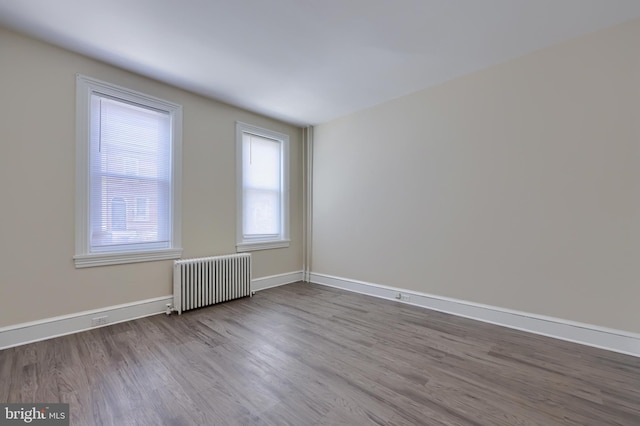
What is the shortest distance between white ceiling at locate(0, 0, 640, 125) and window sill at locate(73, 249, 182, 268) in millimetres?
2150

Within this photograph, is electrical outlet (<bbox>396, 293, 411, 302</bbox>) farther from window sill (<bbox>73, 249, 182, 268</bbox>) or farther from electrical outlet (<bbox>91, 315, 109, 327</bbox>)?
electrical outlet (<bbox>91, 315, 109, 327</bbox>)

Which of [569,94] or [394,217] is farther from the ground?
[569,94]

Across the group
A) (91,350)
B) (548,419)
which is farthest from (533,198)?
(91,350)

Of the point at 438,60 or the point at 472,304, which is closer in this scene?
the point at 438,60

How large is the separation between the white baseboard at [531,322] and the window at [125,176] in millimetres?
3197

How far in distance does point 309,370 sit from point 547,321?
98.3 inches

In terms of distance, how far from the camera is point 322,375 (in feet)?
6.97

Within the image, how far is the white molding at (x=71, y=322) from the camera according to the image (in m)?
2.53

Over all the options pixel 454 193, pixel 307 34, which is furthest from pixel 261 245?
pixel 307 34

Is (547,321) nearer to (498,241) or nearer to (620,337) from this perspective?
(620,337)

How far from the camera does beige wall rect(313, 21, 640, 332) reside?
2502mm

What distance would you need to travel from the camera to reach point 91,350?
2486mm

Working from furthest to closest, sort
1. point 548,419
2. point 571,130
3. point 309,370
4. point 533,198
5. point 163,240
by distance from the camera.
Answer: point 163,240, point 533,198, point 571,130, point 309,370, point 548,419

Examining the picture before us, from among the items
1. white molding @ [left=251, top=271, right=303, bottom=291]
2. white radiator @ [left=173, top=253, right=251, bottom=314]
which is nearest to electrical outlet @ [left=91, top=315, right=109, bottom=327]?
white radiator @ [left=173, top=253, right=251, bottom=314]
